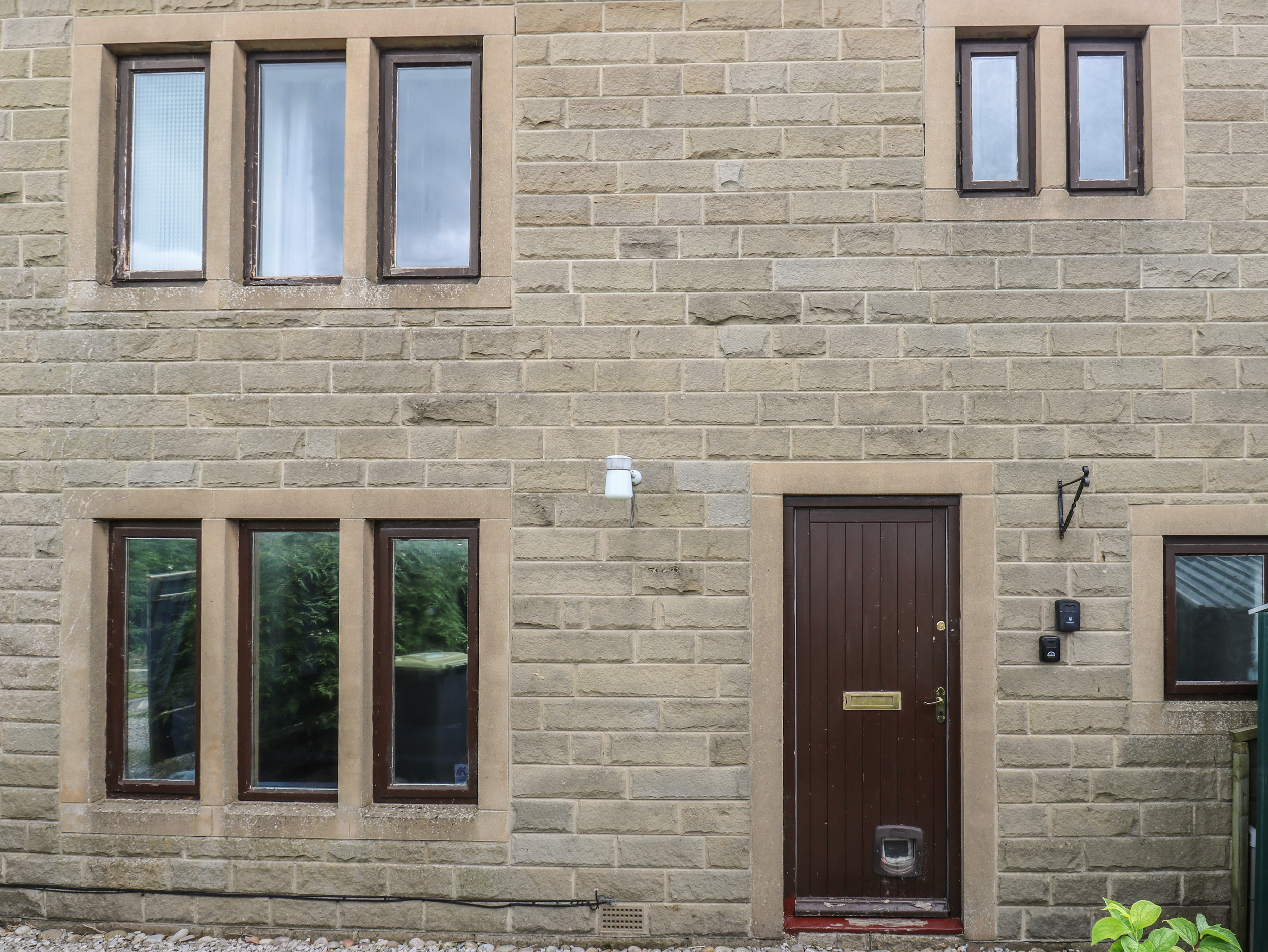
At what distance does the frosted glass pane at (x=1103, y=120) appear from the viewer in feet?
15.3

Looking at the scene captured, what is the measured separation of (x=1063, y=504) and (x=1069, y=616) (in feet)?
2.05

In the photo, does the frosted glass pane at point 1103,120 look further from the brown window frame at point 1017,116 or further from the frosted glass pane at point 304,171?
the frosted glass pane at point 304,171

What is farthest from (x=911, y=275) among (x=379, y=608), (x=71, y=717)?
(x=71, y=717)

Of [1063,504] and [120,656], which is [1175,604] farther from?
[120,656]

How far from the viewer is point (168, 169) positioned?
16.2 ft

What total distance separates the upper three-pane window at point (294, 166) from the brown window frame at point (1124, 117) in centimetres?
351

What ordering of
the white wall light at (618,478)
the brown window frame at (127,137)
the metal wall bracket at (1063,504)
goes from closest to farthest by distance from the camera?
the white wall light at (618,478) < the metal wall bracket at (1063,504) < the brown window frame at (127,137)

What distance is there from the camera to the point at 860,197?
460 centimetres

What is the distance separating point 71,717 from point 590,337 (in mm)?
3809


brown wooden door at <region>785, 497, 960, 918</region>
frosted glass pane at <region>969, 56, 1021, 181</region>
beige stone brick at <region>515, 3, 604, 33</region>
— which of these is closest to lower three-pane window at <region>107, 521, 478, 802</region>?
brown wooden door at <region>785, 497, 960, 918</region>

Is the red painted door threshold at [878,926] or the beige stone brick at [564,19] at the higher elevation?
the beige stone brick at [564,19]

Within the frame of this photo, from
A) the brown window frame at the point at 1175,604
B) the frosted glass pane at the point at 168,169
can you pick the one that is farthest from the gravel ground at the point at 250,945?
the frosted glass pane at the point at 168,169

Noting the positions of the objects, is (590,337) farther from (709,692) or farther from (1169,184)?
(1169,184)

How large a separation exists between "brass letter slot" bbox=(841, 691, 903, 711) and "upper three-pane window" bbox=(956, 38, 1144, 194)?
298cm
